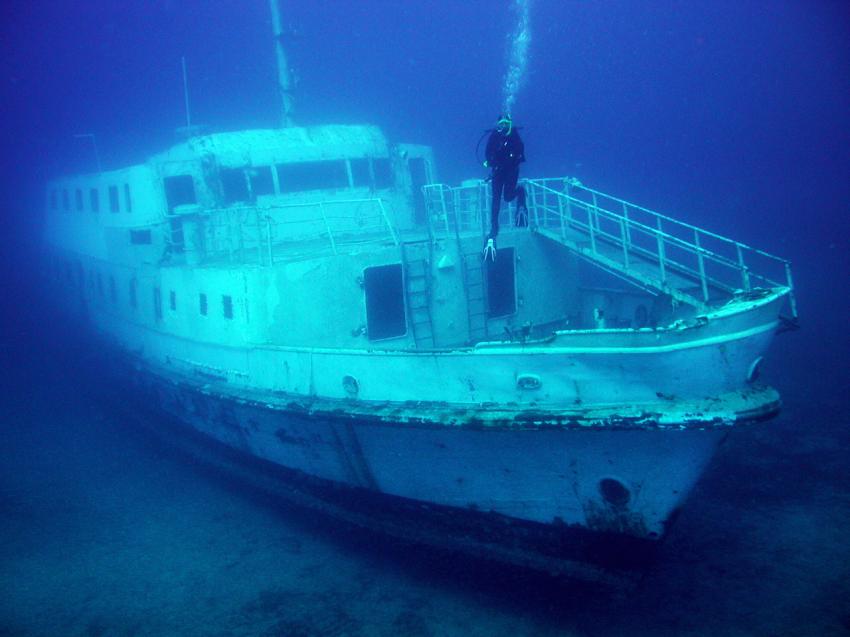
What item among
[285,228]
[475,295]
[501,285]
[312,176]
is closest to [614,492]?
[475,295]

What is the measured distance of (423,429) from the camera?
5555mm

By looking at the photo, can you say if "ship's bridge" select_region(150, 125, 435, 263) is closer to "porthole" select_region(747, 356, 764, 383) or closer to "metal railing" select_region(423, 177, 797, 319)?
Result: "metal railing" select_region(423, 177, 797, 319)

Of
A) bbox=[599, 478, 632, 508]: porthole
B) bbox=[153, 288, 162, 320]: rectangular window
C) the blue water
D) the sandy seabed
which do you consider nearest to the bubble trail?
the blue water

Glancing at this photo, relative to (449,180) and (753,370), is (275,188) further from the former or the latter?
(449,180)

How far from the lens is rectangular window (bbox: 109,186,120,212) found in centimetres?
1084

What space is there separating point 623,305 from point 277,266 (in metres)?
5.20

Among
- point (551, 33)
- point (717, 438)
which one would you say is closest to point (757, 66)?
point (551, 33)

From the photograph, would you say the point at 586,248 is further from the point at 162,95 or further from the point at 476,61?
the point at 476,61

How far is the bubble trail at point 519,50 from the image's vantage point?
6931 centimetres

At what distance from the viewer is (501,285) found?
26.2ft

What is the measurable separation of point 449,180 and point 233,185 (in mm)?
35076

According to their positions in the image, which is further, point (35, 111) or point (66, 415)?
point (35, 111)

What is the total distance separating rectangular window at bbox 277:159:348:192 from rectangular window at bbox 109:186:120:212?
417cm

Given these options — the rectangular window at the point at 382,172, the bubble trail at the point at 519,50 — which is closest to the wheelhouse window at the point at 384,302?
the rectangular window at the point at 382,172
